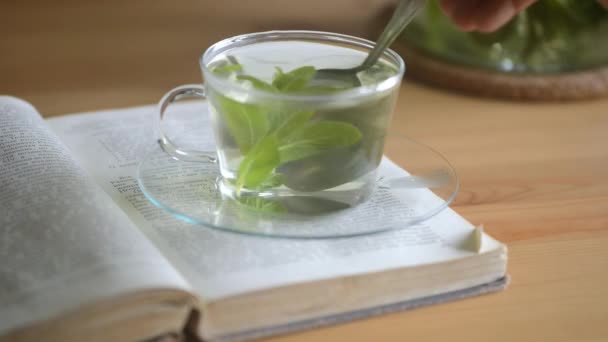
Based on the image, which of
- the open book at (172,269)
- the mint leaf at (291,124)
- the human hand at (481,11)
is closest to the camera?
the open book at (172,269)

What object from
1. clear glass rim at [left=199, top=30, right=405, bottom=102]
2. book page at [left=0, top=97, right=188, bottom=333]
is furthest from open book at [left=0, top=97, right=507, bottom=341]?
clear glass rim at [left=199, top=30, right=405, bottom=102]

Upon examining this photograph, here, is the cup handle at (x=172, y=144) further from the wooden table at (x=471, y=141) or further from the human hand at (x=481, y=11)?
the human hand at (x=481, y=11)

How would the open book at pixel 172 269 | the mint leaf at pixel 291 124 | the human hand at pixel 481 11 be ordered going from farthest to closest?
the human hand at pixel 481 11, the mint leaf at pixel 291 124, the open book at pixel 172 269

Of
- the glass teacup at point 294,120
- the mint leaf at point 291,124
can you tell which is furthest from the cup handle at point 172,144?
the mint leaf at point 291,124

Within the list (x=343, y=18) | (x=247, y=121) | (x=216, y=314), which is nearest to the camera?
(x=216, y=314)

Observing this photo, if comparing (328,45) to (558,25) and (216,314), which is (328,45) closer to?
(216,314)

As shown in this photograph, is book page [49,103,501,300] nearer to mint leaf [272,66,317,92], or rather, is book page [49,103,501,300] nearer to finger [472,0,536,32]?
mint leaf [272,66,317,92]

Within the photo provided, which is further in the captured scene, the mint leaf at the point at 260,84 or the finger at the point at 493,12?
the finger at the point at 493,12

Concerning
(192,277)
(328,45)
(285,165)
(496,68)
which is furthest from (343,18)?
(192,277)
